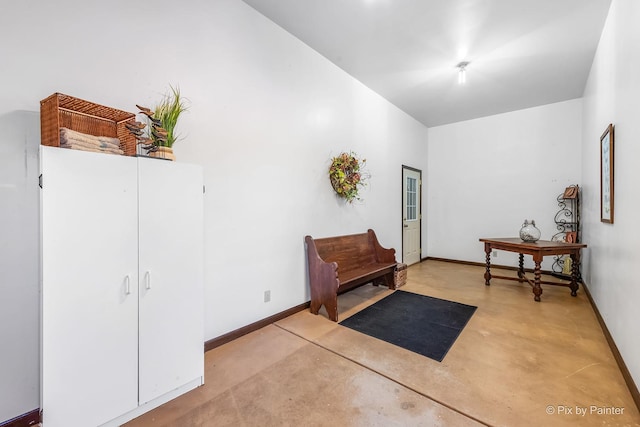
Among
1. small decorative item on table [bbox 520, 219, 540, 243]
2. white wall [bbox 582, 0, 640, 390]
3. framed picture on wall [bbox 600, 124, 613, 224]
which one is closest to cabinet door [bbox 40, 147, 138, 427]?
white wall [bbox 582, 0, 640, 390]

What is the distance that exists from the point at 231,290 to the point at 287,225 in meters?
0.94

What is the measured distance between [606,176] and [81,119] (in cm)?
455

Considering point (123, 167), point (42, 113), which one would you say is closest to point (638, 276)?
point (123, 167)

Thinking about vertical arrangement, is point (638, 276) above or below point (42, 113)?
below

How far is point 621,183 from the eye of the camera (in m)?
2.26

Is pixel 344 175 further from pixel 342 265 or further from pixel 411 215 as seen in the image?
pixel 411 215

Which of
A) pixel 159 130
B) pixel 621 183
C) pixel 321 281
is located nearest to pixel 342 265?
pixel 321 281

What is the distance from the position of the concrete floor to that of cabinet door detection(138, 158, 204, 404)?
235 mm

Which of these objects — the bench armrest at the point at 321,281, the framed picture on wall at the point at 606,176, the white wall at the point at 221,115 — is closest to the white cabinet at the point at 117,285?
the white wall at the point at 221,115

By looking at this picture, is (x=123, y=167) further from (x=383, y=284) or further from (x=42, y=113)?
(x=383, y=284)

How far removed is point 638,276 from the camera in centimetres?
181

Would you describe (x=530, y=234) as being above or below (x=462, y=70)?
below

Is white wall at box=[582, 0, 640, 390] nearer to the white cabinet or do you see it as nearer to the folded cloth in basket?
the white cabinet

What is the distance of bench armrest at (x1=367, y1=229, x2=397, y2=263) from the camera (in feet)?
13.4
